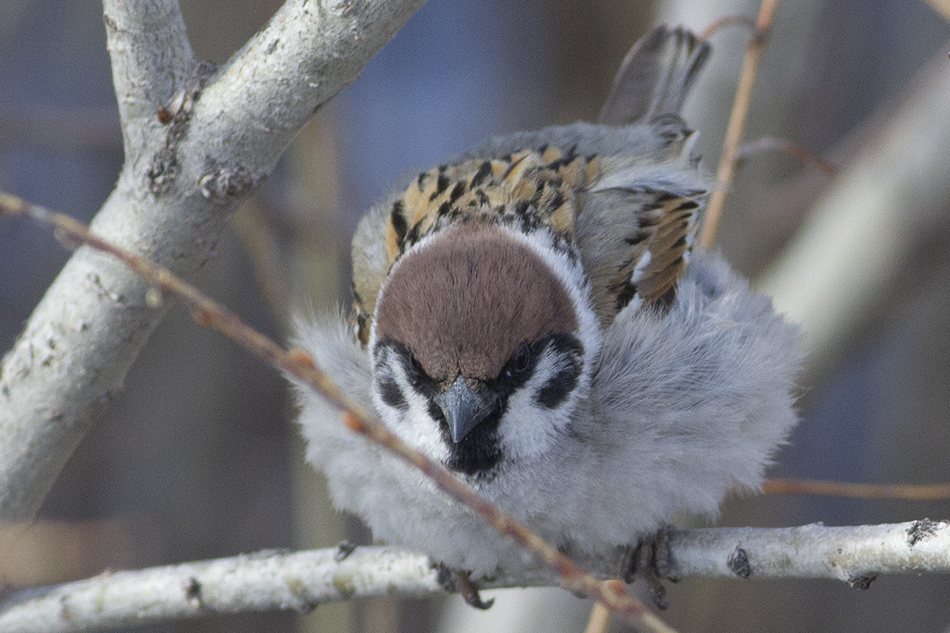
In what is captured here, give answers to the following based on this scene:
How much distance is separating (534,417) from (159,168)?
942 mm

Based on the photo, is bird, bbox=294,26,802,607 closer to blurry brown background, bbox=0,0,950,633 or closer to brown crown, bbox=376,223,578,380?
brown crown, bbox=376,223,578,380

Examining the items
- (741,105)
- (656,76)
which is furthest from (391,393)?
(656,76)

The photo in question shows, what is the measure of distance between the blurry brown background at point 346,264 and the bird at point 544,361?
32.6 inches

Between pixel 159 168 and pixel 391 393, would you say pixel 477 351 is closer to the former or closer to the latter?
pixel 391 393

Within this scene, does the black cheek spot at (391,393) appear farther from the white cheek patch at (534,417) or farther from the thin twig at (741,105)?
the thin twig at (741,105)

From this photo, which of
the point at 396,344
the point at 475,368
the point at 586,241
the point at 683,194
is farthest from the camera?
the point at 683,194

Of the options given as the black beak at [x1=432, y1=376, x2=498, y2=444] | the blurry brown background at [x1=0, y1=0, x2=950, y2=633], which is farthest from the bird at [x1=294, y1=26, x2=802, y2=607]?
the blurry brown background at [x1=0, y1=0, x2=950, y2=633]

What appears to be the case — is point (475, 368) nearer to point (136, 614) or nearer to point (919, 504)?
point (136, 614)

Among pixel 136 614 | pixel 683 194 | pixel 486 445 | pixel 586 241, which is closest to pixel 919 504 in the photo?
pixel 683 194

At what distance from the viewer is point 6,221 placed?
5258mm

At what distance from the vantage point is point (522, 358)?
6.72ft

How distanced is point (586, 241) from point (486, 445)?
658 mm

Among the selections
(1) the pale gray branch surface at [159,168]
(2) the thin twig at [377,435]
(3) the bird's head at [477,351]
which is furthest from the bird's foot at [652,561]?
(1) the pale gray branch surface at [159,168]

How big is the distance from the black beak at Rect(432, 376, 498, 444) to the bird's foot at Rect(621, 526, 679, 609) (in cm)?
54
